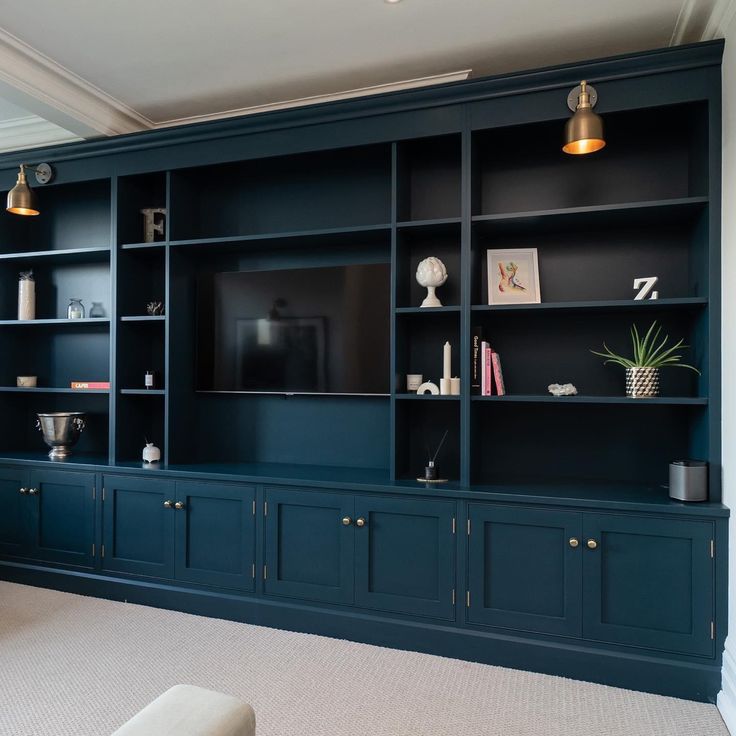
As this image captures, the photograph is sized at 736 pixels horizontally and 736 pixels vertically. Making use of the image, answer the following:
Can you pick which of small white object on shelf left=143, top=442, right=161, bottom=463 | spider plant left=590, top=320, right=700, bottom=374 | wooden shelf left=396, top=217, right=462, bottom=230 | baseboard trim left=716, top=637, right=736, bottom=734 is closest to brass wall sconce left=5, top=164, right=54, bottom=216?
small white object on shelf left=143, top=442, right=161, bottom=463

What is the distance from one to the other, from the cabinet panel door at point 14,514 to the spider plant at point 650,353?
3373 millimetres

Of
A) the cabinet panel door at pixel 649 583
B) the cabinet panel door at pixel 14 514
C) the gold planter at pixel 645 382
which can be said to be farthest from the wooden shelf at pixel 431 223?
the cabinet panel door at pixel 14 514

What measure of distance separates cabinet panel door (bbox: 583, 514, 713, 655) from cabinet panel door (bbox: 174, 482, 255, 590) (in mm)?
1660

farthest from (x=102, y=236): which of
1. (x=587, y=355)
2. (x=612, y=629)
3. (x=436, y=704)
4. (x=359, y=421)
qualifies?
(x=612, y=629)

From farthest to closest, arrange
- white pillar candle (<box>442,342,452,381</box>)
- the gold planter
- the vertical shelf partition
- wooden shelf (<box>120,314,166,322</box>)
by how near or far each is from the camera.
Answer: the vertical shelf partition, wooden shelf (<box>120,314,166,322</box>), white pillar candle (<box>442,342,452,381</box>), the gold planter

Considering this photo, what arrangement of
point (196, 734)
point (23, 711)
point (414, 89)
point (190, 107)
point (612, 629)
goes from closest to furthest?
point (196, 734)
point (23, 711)
point (612, 629)
point (414, 89)
point (190, 107)

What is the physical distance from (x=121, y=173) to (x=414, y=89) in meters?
1.81

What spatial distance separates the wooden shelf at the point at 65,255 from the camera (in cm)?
Answer: 354

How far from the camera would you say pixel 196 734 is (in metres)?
1.12

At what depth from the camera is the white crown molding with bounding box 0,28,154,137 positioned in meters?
2.84

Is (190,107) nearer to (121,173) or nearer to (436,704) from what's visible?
(121,173)

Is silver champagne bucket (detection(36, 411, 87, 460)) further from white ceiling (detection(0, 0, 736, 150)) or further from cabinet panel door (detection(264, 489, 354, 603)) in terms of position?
white ceiling (detection(0, 0, 736, 150))

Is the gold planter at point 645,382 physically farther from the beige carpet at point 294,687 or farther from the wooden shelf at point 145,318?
the wooden shelf at point 145,318

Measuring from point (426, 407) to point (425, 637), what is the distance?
1.16 meters
